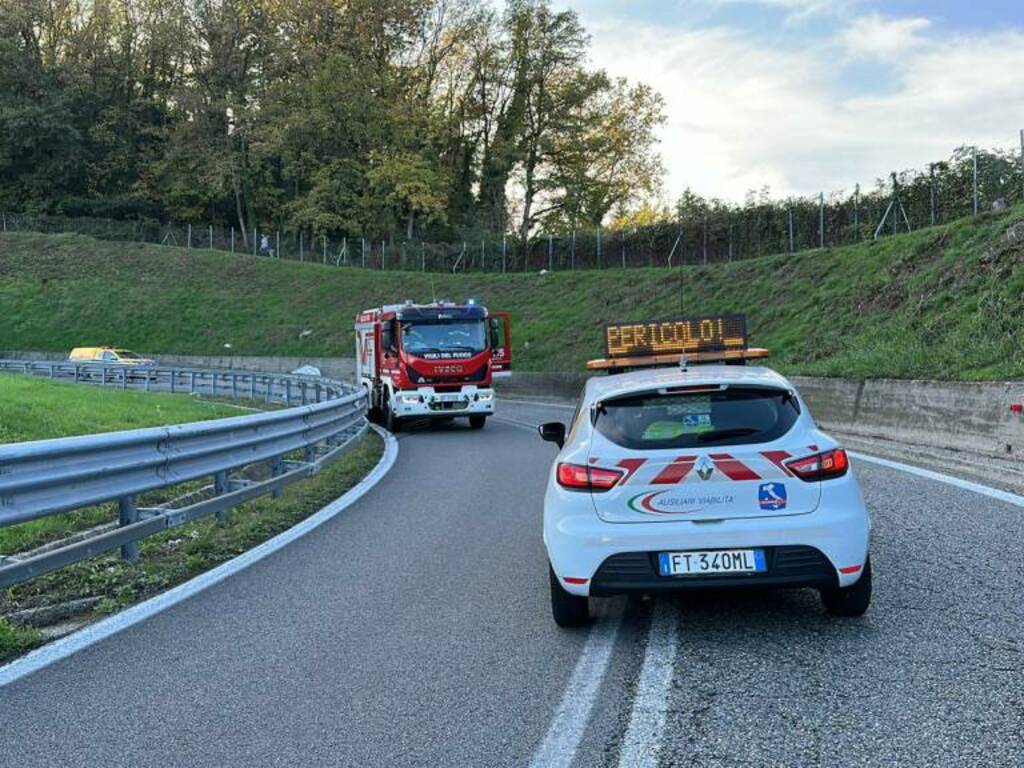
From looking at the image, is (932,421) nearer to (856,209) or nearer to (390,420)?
(390,420)

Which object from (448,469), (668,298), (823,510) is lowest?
(448,469)

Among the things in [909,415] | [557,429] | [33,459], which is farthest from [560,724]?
[909,415]

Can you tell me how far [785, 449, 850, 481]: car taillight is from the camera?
5254mm

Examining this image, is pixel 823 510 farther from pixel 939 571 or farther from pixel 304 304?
pixel 304 304

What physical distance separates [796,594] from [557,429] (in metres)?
1.98

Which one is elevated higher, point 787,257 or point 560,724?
point 787,257

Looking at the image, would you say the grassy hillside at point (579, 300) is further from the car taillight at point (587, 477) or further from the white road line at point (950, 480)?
the car taillight at point (587, 477)

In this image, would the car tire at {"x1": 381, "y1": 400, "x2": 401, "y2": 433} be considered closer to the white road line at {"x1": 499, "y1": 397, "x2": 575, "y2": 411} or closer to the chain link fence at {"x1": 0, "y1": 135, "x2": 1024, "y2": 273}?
the white road line at {"x1": 499, "y1": 397, "x2": 575, "y2": 411}

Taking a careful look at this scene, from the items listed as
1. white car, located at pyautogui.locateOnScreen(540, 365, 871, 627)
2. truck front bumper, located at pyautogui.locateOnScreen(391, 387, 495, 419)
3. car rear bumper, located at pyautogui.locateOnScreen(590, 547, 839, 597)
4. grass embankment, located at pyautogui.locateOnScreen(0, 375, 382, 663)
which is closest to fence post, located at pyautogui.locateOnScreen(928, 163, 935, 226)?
truck front bumper, located at pyautogui.locateOnScreen(391, 387, 495, 419)

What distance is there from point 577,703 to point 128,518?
460cm

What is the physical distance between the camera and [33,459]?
6.37 metres

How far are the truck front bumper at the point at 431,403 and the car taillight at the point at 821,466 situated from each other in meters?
16.0

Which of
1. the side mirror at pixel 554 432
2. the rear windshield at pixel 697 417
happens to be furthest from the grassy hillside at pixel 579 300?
the rear windshield at pixel 697 417

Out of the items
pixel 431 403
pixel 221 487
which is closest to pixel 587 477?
pixel 221 487
